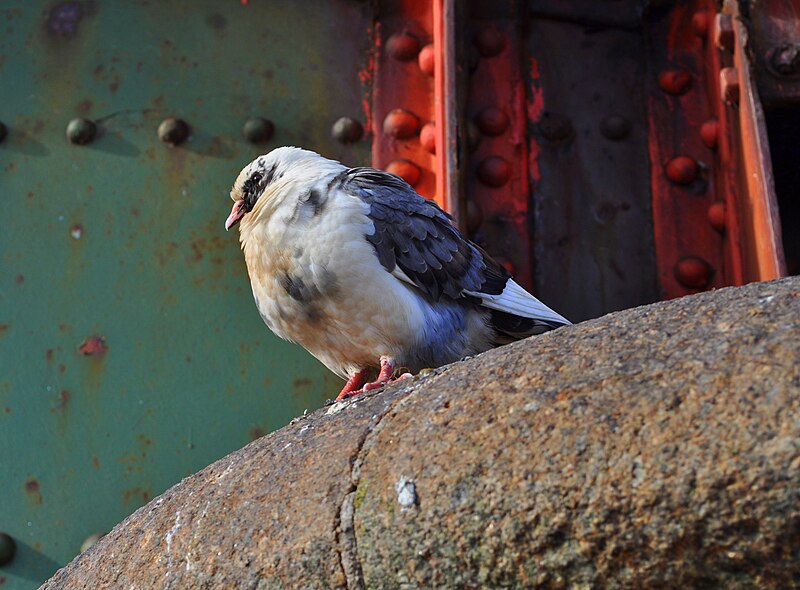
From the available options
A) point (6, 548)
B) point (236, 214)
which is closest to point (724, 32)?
point (236, 214)

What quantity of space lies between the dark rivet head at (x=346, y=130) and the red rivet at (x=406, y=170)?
0.17 meters

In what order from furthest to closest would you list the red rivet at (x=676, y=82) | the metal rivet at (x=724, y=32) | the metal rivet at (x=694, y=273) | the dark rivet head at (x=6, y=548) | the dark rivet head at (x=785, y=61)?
1. the red rivet at (x=676, y=82)
2. the metal rivet at (x=694, y=273)
3. the metal rivet at (x=724, y=32)
4. the dark rivet head at (x=785, y=61)
5. the dark rivet head at (x=6, y=548)

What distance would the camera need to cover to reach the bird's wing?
3564 mm

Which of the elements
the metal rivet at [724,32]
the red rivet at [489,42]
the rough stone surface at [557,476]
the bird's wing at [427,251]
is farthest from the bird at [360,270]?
the rough stone surface at [557,476]

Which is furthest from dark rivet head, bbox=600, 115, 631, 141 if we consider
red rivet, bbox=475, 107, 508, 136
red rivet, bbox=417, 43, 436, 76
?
red rivet, bbox=417, 43, 436, 76

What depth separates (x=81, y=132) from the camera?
384 centimetres

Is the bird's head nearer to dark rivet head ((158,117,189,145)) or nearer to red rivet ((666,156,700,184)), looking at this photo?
dark rivet head ((158,117,189,145))

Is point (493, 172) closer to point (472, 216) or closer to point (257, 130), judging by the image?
point (472, 216)

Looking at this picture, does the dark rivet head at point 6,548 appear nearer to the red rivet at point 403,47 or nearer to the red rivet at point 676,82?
the red rivet at point 403,47

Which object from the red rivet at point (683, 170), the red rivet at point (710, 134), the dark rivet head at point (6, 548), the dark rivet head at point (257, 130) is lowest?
the dark rivet head at point (6, 548)

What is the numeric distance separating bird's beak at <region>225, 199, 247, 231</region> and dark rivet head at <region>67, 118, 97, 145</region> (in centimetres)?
59

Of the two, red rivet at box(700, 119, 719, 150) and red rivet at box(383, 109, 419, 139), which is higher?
red rivet at box(383, 109, 419, 139)

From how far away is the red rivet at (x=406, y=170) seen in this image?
3865 mm

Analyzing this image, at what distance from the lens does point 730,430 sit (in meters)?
1.58
